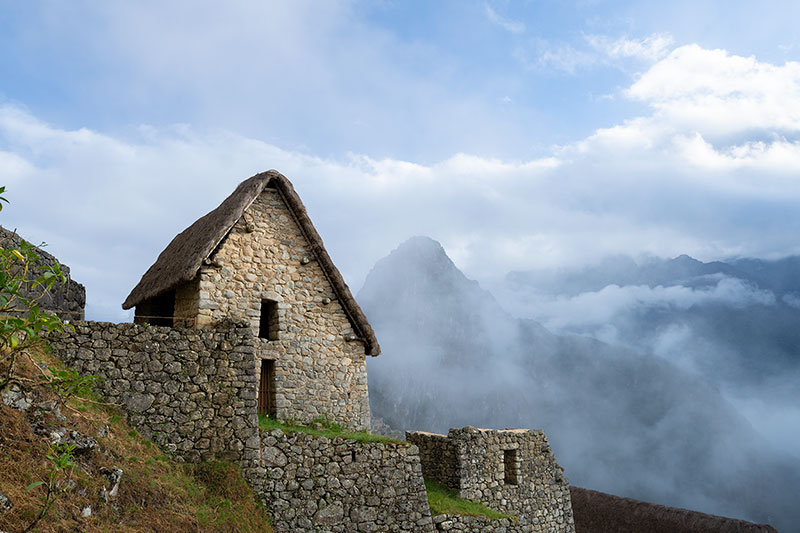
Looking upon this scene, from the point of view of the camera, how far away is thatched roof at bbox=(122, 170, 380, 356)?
45.3 feet

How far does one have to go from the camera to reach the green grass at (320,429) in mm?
12562

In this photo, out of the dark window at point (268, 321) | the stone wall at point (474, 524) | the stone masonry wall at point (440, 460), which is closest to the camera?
the stone wall at point (474, 524)

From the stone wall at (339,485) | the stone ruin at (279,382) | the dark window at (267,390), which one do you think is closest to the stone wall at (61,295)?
the stone ruin at (279,382)

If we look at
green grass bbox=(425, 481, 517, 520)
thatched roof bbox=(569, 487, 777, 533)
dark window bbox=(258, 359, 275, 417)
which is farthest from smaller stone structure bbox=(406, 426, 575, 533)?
dark window bbox=(258, 359, 275, 417)

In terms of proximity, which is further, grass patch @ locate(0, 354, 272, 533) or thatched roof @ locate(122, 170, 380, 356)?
thatched roof @ locate(122, 170, 380, 356)

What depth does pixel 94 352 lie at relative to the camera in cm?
1026

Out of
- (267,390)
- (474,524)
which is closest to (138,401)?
(267,390)

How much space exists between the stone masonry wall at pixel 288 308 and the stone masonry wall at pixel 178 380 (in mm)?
2374

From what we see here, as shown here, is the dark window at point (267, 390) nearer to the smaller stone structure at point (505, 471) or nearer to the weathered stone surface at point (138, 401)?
the weathered stone surface at point (138, 401)

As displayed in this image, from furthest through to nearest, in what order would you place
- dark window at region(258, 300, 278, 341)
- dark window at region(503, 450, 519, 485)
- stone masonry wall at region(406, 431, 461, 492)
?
dark window at region(503, 450, 519, 485) < stone masonry wall at region(406, 431, 461, 492) < dark window at region(258, 300, 278, 341)

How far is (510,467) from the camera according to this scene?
1773 cm

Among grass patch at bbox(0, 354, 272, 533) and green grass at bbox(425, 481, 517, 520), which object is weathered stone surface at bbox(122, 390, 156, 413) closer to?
grass patch at bbox(0, 354, 272, 533)

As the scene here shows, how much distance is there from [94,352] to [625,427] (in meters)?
50.6

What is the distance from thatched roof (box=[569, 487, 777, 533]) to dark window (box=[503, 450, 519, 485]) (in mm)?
5460
